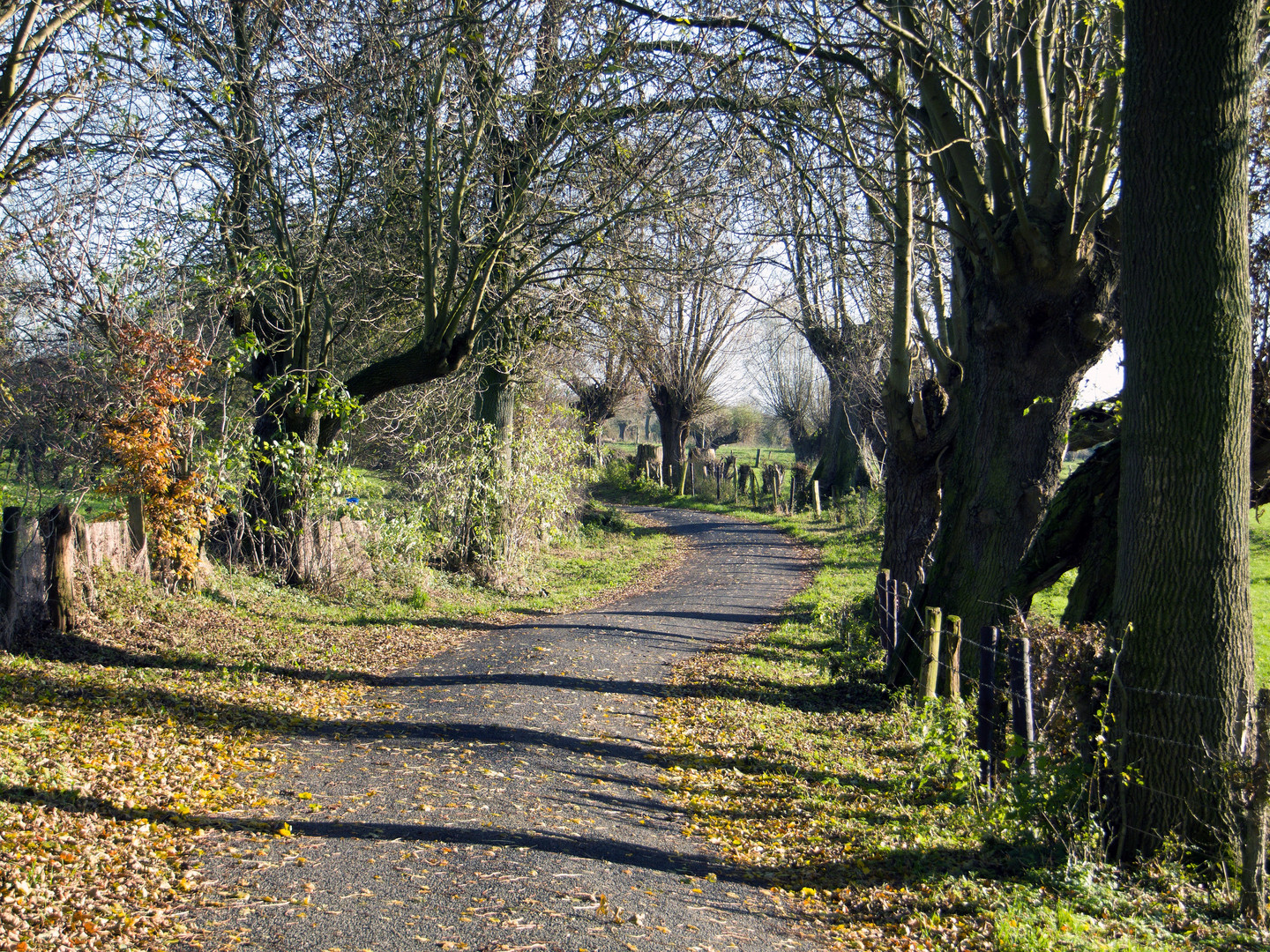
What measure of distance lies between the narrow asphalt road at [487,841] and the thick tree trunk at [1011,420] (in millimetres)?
3254

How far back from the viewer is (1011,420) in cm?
830

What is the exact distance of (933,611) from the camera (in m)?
8.12

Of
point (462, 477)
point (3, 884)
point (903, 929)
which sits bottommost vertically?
point (903, 929)

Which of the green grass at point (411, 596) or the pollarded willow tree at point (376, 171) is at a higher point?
the pollarded willow tree at point (376, 171)

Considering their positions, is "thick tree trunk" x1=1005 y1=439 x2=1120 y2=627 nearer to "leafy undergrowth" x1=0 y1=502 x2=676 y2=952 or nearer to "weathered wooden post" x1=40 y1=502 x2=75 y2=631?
"leafy undergrowth" x1=0 y1=502 x2=676 y2=952

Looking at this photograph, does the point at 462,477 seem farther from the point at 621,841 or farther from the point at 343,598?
the point at 621,841

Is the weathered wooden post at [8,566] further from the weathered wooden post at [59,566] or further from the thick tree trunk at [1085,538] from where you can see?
the thick tree trunk at [1085,538]

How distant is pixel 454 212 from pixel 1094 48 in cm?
718

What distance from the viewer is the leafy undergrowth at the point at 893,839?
4.40m

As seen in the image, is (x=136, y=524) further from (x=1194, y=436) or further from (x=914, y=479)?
(x=1194, y=436)

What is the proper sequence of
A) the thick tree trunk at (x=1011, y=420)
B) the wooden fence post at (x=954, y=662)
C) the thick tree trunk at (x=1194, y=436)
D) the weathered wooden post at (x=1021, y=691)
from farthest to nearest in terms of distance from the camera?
the thick tree trunk at (x=1011, y=420) < the wooden fence post at (x=954, y=662) < the weathered wooden post at (x=1021, y=691) < the thick tree trunk at (x=1194, y=436)

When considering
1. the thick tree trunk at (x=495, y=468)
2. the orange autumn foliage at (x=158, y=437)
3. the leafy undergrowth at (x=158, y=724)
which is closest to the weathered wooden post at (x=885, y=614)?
the leafy undergrowth at (x=158, y=724)

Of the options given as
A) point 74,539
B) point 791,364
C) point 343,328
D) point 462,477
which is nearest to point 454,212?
point 343,328

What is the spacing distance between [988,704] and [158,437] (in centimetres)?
809
